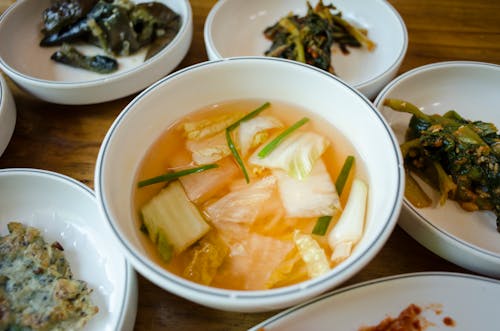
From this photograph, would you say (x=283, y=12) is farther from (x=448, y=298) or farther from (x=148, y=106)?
(x=448, y=298)

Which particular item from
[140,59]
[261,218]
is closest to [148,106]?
[261,218]

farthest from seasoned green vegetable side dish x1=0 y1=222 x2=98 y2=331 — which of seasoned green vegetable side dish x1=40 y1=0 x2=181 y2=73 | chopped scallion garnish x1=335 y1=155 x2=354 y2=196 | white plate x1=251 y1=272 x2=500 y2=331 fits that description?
seasoned green vegetable side dish x1=40 y1=0 x2=181 y2=73

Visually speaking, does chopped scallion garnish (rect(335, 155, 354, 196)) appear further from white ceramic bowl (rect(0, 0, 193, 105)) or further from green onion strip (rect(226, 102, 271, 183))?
white ceramic bowl (rect(0, 0, 193, 105))

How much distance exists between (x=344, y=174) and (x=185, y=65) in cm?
107

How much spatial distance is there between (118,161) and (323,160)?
668 millimetres

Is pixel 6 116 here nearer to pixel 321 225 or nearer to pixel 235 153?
pixel 235 153

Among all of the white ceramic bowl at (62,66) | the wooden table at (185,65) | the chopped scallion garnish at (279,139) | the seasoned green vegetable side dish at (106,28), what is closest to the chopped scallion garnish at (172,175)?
the chopped scallion garnish at (279,139)

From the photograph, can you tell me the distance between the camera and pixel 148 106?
4.12 feet

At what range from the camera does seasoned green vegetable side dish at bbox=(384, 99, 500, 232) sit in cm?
140

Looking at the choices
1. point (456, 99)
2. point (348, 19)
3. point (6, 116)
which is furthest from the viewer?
point (348, 19)

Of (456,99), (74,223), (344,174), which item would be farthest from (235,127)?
(456,99)

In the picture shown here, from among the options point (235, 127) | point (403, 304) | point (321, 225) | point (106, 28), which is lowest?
point (403, 304)

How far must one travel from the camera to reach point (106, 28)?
6.61 feet

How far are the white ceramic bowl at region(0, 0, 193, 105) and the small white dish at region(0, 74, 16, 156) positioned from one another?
8 cm
